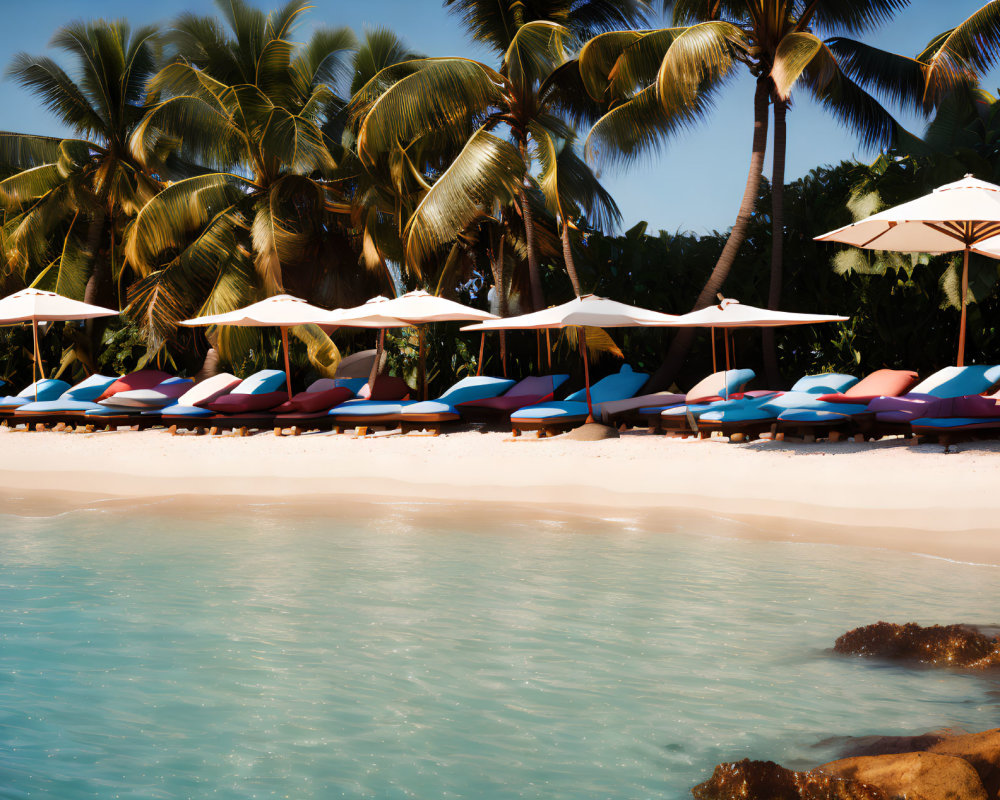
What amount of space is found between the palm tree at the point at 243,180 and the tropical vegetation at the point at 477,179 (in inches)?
2.2

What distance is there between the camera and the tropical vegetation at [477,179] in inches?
531

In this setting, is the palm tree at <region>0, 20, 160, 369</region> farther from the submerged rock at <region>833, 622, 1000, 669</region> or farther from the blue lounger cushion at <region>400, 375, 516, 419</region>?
the submerged rock at <region>833, 622, 1000, 669</region>

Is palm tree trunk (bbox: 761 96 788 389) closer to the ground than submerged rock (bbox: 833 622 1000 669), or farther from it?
farther from it

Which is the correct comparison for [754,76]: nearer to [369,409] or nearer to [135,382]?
[369,409]

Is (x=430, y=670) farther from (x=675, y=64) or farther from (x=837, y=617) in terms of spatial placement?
(x=675, y=64)

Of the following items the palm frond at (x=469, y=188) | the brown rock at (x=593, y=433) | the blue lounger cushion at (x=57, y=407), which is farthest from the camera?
the blue lounger cushion at (x=57, y=407)

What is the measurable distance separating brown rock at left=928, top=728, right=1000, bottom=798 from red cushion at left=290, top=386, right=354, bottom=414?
36.7 feet

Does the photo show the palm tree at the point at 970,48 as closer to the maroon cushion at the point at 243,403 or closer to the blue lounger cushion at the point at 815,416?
the blue lounger cushion at the point at 815,416

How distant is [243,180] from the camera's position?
1873 cm

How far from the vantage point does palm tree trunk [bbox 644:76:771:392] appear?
13508mm

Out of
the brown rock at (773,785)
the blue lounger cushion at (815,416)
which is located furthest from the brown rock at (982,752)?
the blue lounger cushion at (815,416)

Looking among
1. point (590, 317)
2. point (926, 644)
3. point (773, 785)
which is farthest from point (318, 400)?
point (773, 785)

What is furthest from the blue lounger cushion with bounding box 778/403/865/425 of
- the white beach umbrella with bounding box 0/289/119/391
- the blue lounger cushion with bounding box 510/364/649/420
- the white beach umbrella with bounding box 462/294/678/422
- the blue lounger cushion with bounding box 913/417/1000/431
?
the white beach umbrella with bounding box 0/289/119/391

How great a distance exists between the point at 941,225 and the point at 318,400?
348 inches
